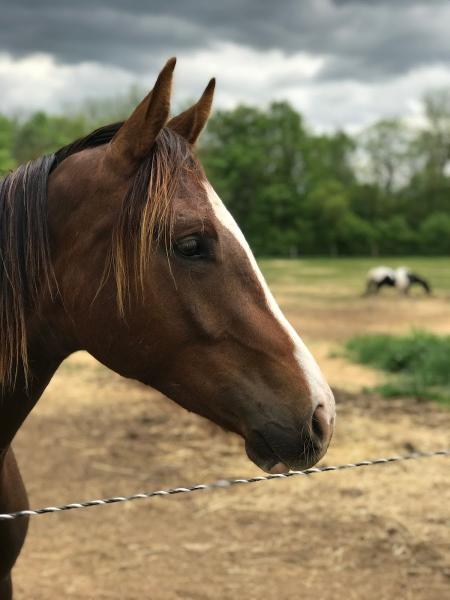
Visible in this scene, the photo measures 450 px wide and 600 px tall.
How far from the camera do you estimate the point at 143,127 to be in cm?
146

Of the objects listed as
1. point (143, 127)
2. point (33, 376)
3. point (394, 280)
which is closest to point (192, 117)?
point (143, 127)

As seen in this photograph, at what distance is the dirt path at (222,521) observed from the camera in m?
3.30

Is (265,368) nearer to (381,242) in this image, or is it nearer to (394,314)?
(394,314)

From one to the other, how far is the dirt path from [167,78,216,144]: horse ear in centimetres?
246

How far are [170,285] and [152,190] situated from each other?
22 centimetres

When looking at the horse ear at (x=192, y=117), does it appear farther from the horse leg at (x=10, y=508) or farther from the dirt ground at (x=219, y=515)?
the dirt ground at (x=219, y=515)

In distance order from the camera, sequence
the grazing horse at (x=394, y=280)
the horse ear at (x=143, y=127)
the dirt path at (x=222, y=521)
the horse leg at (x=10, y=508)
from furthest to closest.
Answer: the grazing horse at (x=394, y=280)
the dirt path at (x=222, y=521)
the horse leg at (x=10, y=508)
the horse ear at (x=143, y=127)

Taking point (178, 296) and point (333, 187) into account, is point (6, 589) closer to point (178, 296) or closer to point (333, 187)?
point (178, 296)

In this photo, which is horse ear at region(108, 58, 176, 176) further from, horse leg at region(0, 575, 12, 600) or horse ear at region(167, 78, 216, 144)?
horse leg at region(0, 575, 12, 600)

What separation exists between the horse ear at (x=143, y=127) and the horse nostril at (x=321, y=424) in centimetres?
72

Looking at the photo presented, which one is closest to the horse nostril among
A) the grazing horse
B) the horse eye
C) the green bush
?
the horse eye

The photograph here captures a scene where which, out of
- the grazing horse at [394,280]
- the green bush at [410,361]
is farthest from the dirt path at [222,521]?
the grazing horse at [394,280]

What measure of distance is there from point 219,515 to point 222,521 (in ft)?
0.29

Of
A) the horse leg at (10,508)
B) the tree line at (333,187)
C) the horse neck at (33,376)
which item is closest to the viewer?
the horse neck at (33,376)
